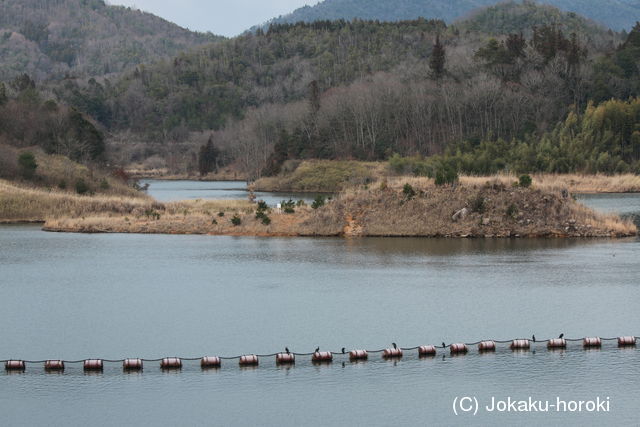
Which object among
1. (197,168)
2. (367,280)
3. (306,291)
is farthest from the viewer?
(197,168)

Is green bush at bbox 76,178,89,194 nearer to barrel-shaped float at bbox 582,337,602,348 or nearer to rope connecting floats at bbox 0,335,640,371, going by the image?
rope connecting floats at bbox 0,335,640,371

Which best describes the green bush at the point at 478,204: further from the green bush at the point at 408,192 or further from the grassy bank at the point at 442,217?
the green bush at the point at 408,192

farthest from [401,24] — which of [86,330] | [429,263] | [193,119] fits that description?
[86,330]

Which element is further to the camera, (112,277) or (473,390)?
(112,277)

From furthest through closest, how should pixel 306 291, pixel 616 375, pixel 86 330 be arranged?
pixel 306 291 < pixel 86 330 < pixel 616 375

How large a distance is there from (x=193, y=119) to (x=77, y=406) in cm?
17595

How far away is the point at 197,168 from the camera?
168 meters

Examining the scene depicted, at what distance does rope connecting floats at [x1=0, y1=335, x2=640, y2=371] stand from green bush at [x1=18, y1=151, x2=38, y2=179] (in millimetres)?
51478

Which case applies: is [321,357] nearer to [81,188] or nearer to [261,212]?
[261,212]

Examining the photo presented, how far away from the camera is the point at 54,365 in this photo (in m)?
23.7

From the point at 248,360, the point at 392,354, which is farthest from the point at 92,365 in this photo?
the point at 392,354

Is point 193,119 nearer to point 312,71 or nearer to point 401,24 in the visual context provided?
point 312,71

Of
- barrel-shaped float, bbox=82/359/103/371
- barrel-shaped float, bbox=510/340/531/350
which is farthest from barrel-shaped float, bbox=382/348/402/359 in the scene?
barrel-shaped float, bbox=82/359/103/371

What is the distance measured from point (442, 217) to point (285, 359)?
26.2 m
